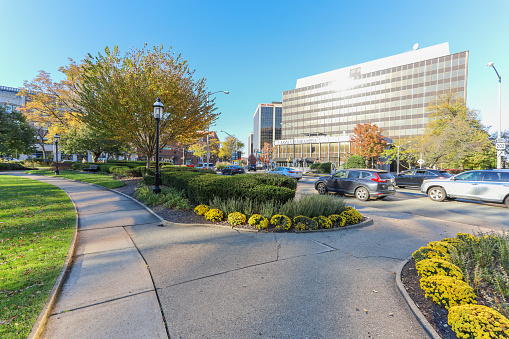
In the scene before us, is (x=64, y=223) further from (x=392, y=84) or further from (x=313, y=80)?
(x=313, y=80)

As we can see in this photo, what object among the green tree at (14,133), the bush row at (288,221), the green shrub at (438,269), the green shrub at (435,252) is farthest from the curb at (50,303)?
the green tree at (14,133)

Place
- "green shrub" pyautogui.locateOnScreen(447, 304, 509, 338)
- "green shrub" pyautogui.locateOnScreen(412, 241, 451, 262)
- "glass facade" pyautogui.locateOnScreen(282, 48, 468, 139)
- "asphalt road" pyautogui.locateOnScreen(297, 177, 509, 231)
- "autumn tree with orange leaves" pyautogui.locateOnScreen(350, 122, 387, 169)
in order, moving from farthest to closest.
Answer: "glass facade" pyautogui.locateOnScreen(282, 48, 468, 139) → "autumn tree with orange leaves" pyautogui.locateOnScreen(350, 122, 387, 169) → "asphalt road" pyautogui.locateOnScreen(297, 177, 509, 231) → "green shrub" pyautogui.locateOnScreen(412, 241, 451, 262) → "green shrub" pyautogui.locateOnScreen(447, 304, 509, 338)

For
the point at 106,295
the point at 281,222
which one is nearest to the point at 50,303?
the point at 106,295

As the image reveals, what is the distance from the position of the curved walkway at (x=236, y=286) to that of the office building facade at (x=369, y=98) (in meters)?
53.8

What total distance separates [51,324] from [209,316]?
1782mm

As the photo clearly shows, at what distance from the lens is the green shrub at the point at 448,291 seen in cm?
268

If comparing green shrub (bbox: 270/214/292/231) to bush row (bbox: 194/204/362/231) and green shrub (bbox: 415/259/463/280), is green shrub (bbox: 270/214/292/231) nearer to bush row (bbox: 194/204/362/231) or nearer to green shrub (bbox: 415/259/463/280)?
Answer: bush row (bbox: 194/204/362/231)

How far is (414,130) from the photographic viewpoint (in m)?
61.4

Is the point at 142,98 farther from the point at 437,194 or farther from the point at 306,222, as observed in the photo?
the point at 437,194

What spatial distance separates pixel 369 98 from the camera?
7000cm

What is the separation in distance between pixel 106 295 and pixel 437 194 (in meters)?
14.5

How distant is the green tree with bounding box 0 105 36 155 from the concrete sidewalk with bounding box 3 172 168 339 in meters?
33.6

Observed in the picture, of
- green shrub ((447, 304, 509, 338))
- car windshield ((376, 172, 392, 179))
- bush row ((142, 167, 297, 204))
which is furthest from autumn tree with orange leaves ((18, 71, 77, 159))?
green shrub ((447, 304, 509, 338))

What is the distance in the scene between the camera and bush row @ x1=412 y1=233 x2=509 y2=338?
7.00 ft
